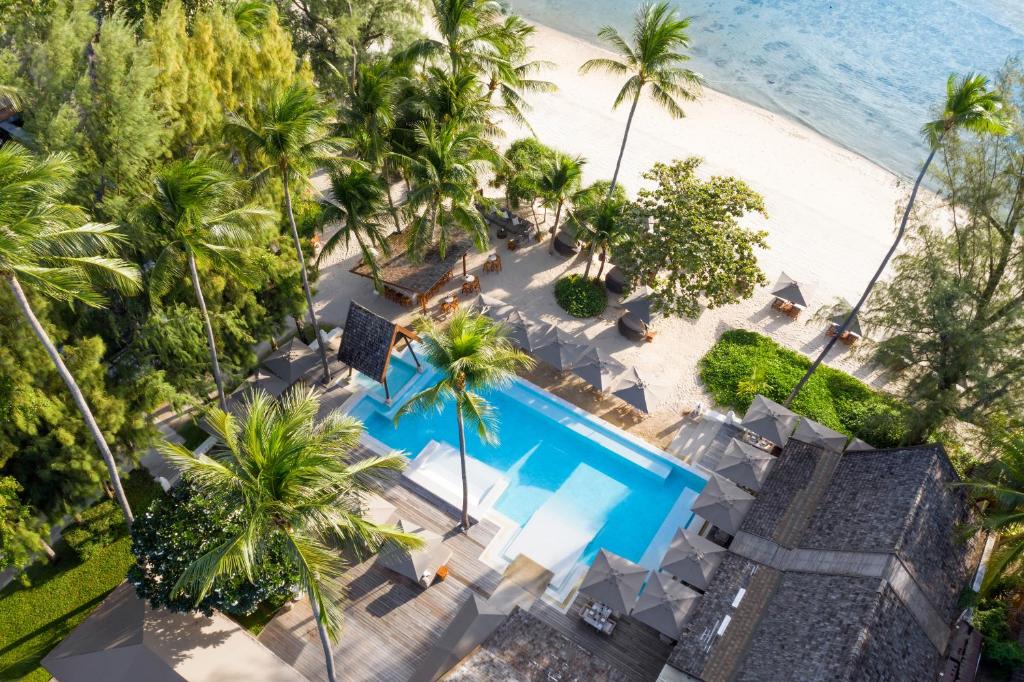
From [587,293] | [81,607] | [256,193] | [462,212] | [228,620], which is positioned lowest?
[81,607]

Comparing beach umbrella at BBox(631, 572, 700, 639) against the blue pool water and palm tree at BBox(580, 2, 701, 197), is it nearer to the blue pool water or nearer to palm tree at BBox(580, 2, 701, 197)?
the blue pool water

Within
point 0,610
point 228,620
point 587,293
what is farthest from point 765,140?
point 0,610

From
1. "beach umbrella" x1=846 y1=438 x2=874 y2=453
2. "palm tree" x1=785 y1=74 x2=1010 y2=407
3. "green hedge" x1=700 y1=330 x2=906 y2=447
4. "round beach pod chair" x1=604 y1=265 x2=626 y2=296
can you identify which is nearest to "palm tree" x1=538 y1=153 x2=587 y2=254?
"round beach pod chair" x1=604 y1=265 x2=626 y2=296

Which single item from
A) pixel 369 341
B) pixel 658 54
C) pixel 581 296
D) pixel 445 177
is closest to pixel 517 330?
pixel 581 296

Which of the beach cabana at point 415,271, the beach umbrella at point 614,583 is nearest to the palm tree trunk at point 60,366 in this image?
the beach cabana at point 415,271

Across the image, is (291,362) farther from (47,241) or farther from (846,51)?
(846,51)

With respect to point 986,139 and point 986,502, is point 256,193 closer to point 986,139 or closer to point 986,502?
point 986,139
